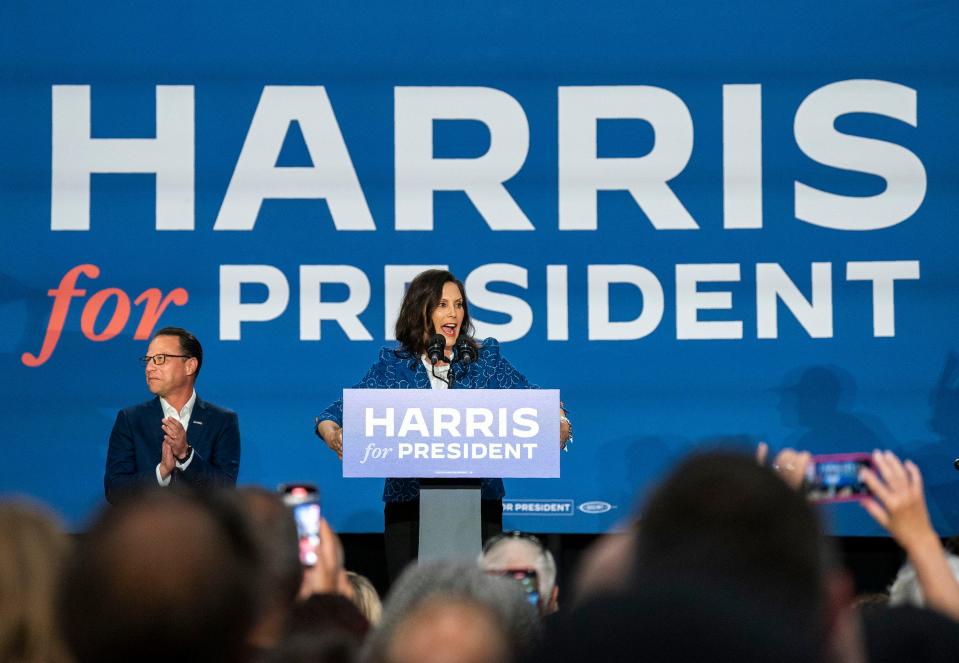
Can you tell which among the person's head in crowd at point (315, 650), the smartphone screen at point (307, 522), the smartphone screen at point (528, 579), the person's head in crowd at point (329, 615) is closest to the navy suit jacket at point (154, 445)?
the smartphone screen at point (528, 579)

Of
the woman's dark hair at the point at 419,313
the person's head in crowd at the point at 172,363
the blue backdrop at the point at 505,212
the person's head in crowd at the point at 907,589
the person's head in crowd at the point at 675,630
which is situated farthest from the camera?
the blue backdrop at the point at 505,212

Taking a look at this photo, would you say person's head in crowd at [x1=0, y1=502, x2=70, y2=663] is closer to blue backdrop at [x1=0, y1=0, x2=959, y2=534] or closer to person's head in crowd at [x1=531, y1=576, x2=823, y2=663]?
person's head in crowd at [x1=531, y1=576, x2=823, y2=663]

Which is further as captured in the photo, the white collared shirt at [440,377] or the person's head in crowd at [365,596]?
the white collared shirt at [440,377]

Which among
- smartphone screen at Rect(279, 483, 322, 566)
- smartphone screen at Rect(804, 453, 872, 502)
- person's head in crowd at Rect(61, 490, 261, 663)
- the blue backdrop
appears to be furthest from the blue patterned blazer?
person's head in crowd at Rect(61, 490, 261, 663)

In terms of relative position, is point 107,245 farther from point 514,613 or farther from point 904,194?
point 514,613

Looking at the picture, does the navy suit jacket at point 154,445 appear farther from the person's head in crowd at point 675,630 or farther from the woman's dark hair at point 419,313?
the person's head in crowd at point 675,630

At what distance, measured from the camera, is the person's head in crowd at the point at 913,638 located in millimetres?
1688

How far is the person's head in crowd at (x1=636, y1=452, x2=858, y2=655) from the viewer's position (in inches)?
42.7

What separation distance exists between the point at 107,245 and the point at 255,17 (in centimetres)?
131

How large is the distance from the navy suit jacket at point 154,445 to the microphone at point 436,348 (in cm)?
91

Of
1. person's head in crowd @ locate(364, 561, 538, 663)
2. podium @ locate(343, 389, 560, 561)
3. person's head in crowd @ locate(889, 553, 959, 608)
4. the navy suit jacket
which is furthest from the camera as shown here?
the navy suit jacket

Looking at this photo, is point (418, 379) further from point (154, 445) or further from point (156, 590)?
point (156, 590)

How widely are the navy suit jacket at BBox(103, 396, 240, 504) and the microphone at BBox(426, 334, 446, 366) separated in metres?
0.91

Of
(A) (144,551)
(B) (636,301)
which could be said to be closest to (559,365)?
(B) (636,301)
